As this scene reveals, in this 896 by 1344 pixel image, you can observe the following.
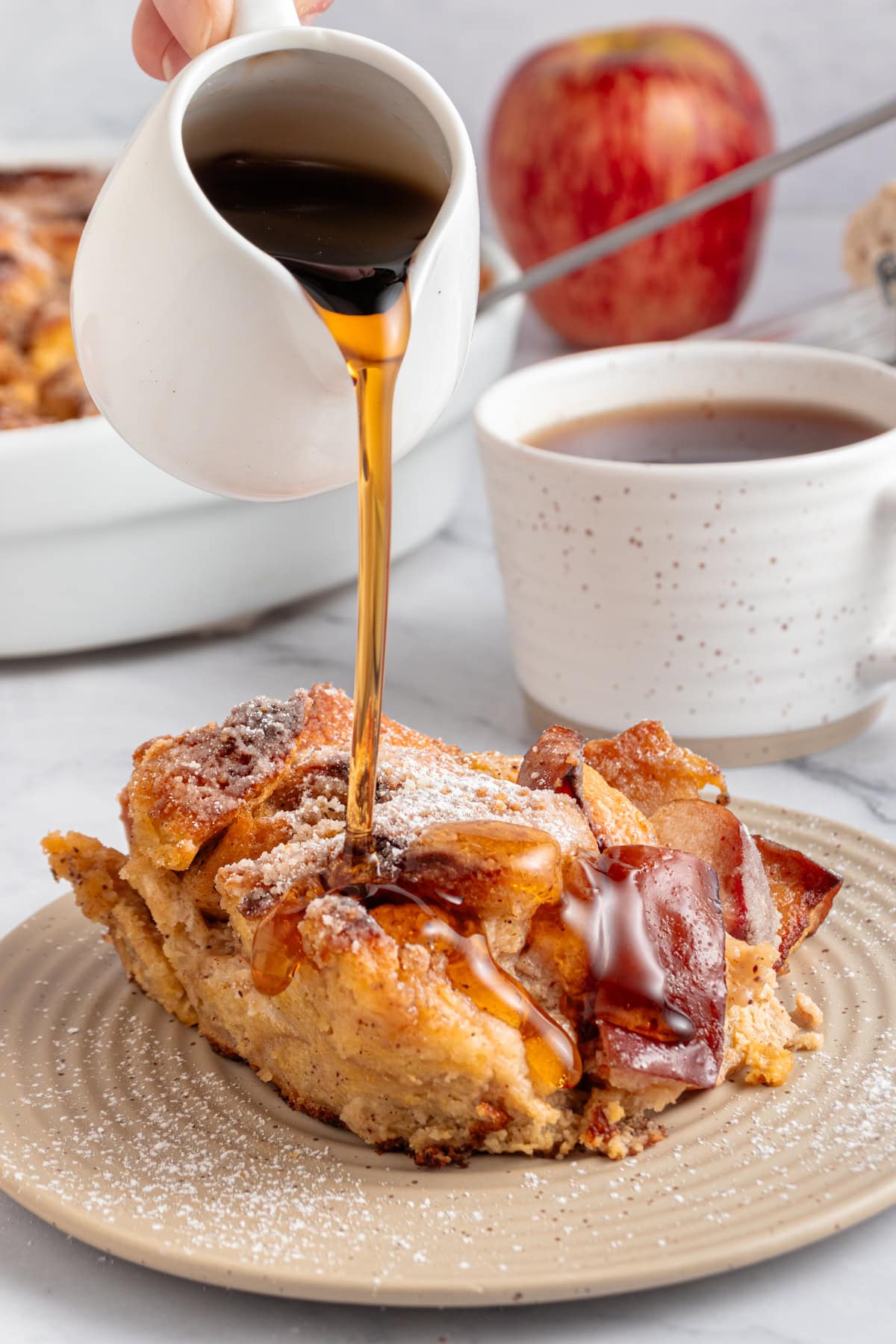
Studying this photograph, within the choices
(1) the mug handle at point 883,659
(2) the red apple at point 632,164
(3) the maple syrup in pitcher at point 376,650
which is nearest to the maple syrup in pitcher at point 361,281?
(3) the maple syrup in pitcher at point 376,650

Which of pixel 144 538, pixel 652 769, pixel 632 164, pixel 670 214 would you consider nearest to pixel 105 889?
pixel 652 769

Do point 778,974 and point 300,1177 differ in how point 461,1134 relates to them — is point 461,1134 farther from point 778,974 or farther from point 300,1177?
point 778,974

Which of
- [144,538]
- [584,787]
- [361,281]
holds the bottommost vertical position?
[144,538]

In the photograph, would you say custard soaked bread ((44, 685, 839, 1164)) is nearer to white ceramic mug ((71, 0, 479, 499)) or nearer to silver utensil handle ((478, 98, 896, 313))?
white ceramic mug ((71, 0, 479, 499))

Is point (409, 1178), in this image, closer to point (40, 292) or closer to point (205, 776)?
point (205, 776)

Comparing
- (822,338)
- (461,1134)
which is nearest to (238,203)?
(461,1134)
